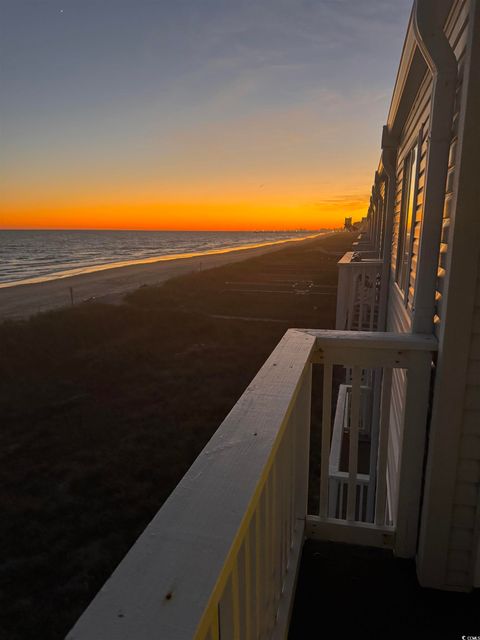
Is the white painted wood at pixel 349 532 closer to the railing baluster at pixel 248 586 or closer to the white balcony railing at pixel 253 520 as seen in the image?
the white balcony railing at pixel 253 520

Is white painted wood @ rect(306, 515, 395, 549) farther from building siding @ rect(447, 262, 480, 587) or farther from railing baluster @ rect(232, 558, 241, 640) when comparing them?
railing baluster @ rect(232, 558, 241, 640)

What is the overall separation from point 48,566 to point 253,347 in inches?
387

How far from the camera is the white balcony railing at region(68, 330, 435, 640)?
655mm

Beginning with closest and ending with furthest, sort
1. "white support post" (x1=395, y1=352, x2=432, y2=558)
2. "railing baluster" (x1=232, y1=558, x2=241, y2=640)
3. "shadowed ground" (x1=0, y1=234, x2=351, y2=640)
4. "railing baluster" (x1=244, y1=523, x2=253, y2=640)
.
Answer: "railing baluster" (x1=232, y1=558, x2=241, y2=640)
"railing baluster" (x1=244, y1=523, x2=253, y2=640)
"white support post" (x1=395, y1=352, x2=432, y2=558)
"shadowed ground" (x1=0, y1=234, x2=351, y2=640)

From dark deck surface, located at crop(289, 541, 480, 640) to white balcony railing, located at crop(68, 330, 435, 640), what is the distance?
0.45 feet

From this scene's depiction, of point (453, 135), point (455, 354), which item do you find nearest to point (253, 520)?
point (455, 354)

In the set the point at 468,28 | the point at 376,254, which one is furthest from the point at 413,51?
the point at 376,254

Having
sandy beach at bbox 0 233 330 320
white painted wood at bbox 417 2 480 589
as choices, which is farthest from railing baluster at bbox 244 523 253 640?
sandy beach at bbox 0 233 330 320

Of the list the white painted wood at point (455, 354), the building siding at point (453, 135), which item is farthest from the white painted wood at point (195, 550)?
the building siding at point (453, 135)

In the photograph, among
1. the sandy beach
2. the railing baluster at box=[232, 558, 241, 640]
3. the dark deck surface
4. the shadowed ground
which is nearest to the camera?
the railing baluster at box=[232, 558, 241, 640]

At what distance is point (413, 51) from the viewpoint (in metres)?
2.71

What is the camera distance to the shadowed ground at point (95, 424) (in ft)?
16.4

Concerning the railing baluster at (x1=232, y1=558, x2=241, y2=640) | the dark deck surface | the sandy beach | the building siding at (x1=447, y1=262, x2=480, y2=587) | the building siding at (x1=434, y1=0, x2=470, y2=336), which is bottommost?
the sandy beach

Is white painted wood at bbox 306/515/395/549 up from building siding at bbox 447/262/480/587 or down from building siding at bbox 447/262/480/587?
down
